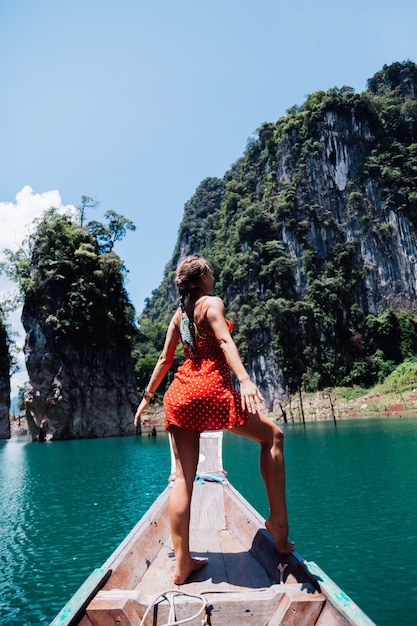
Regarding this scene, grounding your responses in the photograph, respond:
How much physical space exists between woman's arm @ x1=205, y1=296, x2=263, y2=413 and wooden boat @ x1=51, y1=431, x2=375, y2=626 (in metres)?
0.88

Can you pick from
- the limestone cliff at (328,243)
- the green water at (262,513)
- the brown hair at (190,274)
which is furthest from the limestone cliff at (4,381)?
the brown hair at (190,274)

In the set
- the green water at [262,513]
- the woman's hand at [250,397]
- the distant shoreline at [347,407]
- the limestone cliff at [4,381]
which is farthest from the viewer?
the limestone cliff at [4,381]

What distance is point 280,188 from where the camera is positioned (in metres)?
58.0

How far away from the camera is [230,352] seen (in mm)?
2375

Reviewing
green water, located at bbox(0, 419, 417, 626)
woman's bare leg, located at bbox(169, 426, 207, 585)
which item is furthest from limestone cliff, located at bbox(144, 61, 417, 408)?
woman's bare leg, located at bbox(169, 426, 207, 585)

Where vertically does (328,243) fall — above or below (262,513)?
above

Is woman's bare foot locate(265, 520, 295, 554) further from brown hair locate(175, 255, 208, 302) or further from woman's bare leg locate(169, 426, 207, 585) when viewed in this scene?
brown hair locate(175, 255, 208, 302)


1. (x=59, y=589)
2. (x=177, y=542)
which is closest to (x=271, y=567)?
(x=177, y=542)

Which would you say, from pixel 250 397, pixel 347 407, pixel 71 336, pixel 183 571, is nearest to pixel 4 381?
pixel 71 336

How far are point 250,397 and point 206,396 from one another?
297mm

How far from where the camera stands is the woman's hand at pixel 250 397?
2.26m

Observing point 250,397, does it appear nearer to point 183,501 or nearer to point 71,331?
point 183,501

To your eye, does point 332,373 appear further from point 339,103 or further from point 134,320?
point 339,103

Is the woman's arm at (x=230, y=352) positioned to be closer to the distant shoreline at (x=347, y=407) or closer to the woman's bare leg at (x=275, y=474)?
the woman's bare leg at (x=275, y=474)
